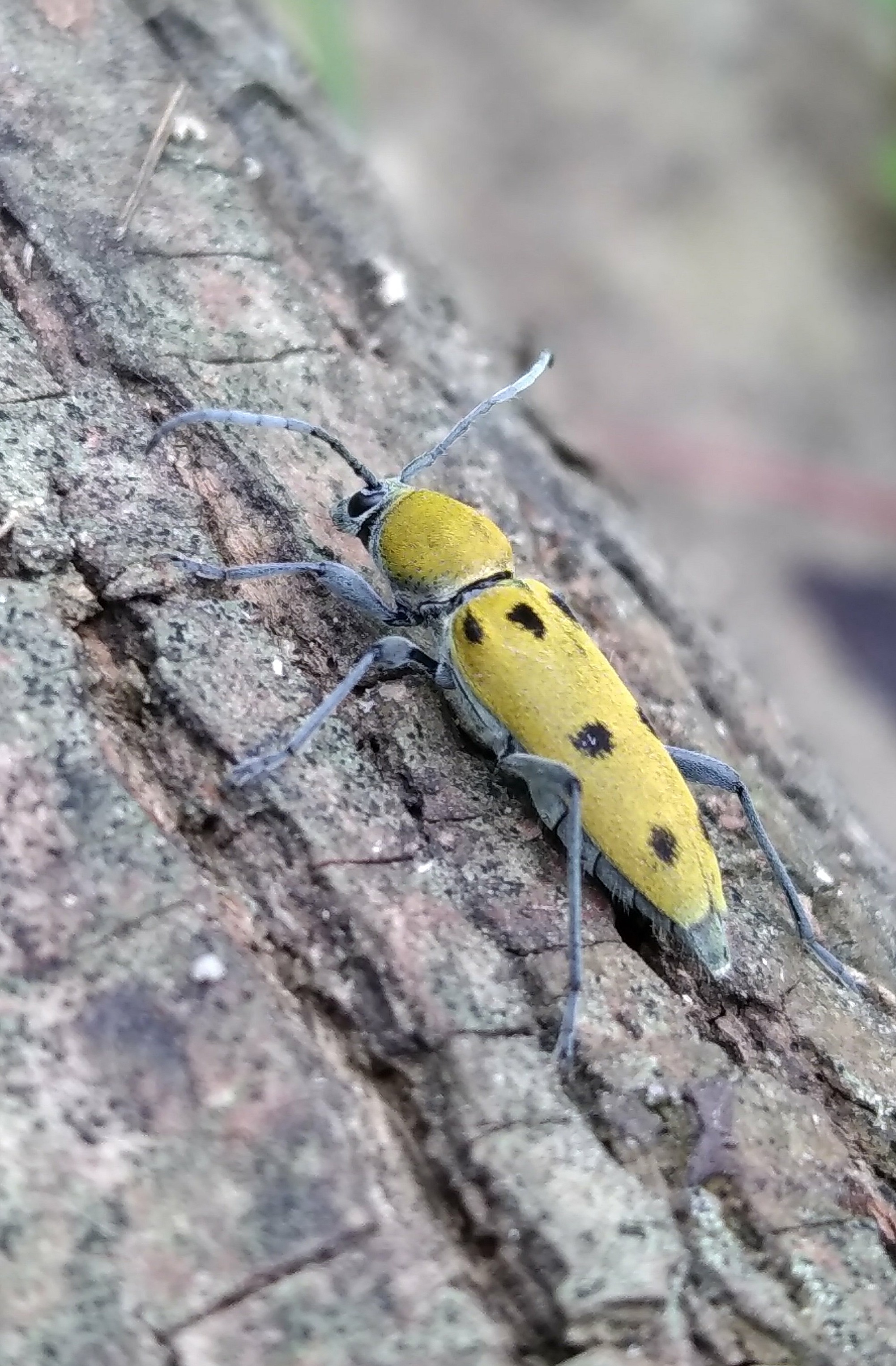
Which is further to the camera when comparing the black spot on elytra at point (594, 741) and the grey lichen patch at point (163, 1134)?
the black spot on elytra at point (594, 741)

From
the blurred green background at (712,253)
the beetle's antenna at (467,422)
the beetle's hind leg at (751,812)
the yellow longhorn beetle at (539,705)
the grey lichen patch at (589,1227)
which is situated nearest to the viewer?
the grey lichen patch at (589,1227)

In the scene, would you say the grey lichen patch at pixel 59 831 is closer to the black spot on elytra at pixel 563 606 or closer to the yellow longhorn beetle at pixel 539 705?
the yellow longhorn beetle at pixel 539 705

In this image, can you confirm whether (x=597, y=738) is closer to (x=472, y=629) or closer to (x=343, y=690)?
(x=472, y=629)

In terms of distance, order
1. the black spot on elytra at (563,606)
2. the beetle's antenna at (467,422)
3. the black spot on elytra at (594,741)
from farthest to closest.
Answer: the beetle's antenna at (467,422) < the black spot on elytra at (563,606) < the black spot on elytra at (594,741)

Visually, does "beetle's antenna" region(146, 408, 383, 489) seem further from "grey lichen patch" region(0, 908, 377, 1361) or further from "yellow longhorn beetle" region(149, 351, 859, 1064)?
"grey lichen patch" region(0, 908, 377, 1361)

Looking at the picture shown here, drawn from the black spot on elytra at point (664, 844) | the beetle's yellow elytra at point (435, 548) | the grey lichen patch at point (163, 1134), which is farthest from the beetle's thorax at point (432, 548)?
the grey lichen patch at point (163, 1134)

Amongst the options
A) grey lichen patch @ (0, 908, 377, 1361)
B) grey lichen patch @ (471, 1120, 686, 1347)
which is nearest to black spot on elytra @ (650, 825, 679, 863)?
grey lichen patch @ (471, 1120, 686, 1347)

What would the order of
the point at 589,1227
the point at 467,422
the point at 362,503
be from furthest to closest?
the point at 467,422 < the point at 362,503 < the point at 589,1227

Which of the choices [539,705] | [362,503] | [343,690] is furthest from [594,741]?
[362,503]
